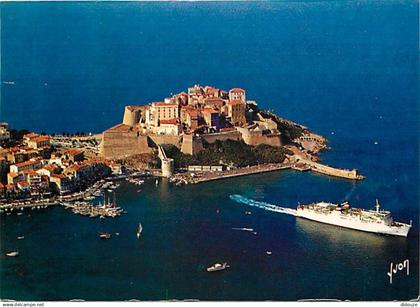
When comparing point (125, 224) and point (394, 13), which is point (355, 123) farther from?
point (125, 224)

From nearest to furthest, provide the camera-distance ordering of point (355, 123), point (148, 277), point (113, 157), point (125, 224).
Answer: point (148, 277), point (125, 224), point (113, 157), point (355, 123)

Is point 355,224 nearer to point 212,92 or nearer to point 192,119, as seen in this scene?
point 192,119

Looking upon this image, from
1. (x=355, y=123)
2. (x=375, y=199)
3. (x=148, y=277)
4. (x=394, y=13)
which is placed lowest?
(x=148, y=277)

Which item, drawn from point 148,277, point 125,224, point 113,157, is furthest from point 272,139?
point 148,277

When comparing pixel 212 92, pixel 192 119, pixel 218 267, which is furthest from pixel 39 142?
pixel 218 267

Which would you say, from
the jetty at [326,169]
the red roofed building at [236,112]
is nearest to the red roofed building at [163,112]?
the red roofed building at [236,112]

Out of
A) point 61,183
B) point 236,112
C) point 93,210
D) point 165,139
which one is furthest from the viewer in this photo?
point 236,112

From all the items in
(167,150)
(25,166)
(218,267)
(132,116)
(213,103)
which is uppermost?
(213,103)
